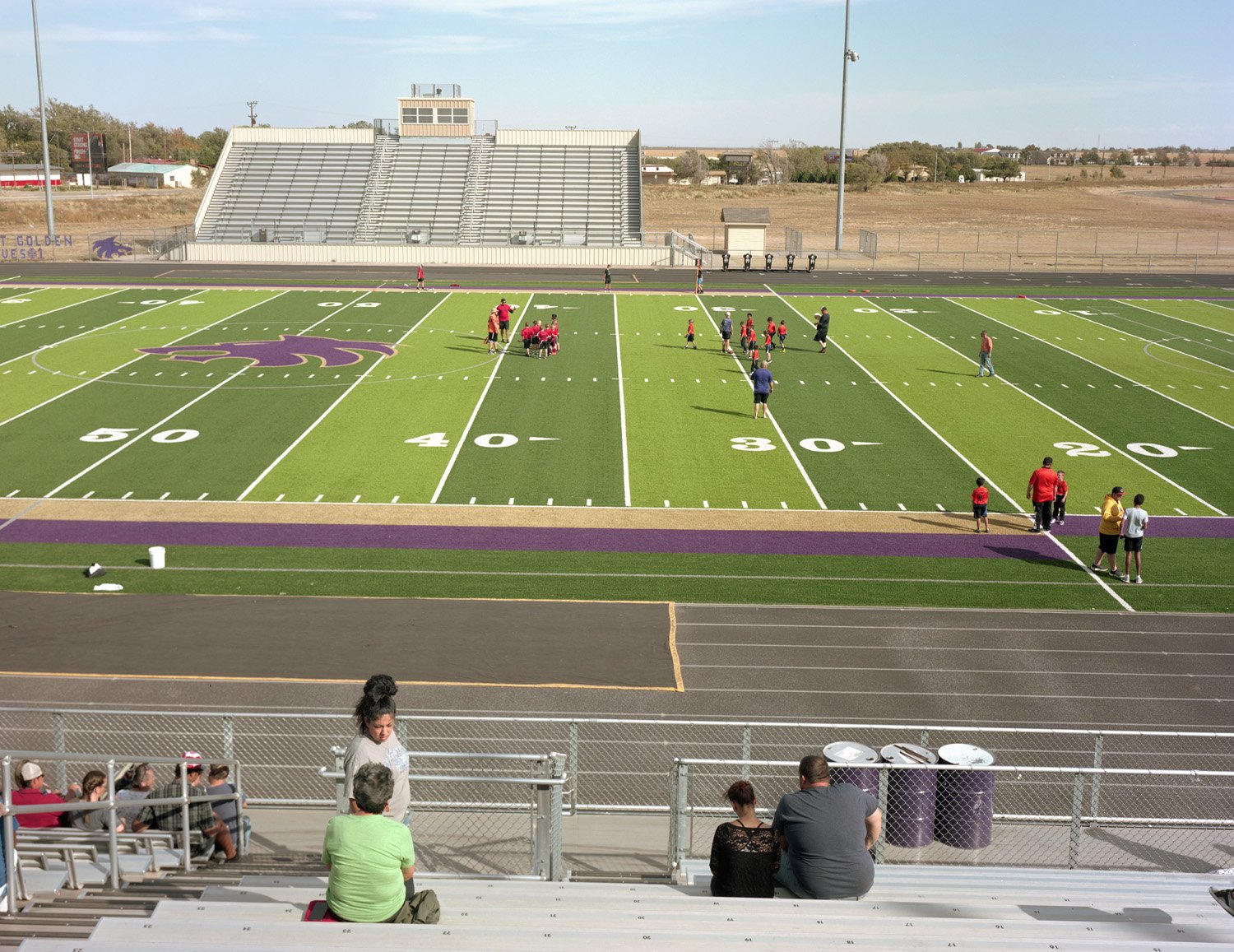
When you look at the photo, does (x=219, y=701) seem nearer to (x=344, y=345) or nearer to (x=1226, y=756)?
(x=1226, y=756)

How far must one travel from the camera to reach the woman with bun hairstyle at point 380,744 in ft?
26.8

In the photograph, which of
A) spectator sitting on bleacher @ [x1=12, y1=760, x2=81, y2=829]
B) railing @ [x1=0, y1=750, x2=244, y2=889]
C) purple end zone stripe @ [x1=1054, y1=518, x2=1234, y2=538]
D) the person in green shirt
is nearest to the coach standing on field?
purple end zone stripe @ [x1=1054, y1=518, x2=1234, y2=538]

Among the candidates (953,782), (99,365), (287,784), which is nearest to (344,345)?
(99,365)

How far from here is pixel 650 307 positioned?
Answer: 49.3 m

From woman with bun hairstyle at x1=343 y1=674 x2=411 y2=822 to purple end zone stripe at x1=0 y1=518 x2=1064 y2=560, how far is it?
13772 mm

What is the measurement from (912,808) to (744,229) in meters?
58.6

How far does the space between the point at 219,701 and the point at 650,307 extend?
35485mm

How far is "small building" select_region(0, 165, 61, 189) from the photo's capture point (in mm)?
124062

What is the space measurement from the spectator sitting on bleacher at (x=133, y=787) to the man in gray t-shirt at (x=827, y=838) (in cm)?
547

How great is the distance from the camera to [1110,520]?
69.5ft

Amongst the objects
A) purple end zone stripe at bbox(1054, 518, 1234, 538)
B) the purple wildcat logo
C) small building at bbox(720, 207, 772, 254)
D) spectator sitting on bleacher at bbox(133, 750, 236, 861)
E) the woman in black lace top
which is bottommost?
purple end zone stripe at bbox(1054, 518, 1234, 538)

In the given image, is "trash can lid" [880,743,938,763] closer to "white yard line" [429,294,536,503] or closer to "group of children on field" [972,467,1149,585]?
"group of children on field" [972,467,1149,585]

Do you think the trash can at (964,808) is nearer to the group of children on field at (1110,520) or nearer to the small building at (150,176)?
the group of children on field at (1110,520)

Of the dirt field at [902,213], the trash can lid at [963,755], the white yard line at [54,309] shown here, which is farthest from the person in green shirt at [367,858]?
the dirt field at [902,213]
